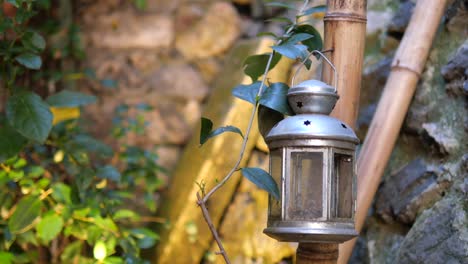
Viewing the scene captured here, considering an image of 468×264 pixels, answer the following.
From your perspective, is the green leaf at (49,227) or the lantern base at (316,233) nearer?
the lantern base at (316,233)

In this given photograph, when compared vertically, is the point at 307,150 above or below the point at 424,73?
below

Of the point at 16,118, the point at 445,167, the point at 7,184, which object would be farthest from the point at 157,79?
the point at 445,167

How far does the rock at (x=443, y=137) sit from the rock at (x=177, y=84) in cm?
114

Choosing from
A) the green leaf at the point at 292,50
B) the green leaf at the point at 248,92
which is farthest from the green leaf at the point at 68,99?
the green leaf at the point at 292,50

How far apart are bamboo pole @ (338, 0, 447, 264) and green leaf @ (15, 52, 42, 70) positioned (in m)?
0.79

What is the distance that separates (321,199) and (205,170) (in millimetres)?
1036

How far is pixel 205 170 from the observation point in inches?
87.2

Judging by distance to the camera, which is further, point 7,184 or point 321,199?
point 7,184

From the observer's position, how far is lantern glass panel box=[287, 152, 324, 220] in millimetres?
1219

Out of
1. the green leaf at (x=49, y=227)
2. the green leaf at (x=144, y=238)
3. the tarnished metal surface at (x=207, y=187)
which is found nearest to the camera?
the green leaf at (x=49, y=227)

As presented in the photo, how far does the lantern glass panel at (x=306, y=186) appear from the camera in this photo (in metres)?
1.22

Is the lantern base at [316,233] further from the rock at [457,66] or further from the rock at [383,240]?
the rock at [457,66]

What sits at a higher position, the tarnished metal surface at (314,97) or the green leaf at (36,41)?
the green leaf at (36,41)

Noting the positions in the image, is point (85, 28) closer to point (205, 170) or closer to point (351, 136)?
point (205, 170)
